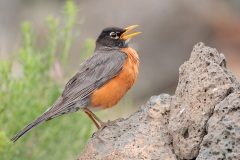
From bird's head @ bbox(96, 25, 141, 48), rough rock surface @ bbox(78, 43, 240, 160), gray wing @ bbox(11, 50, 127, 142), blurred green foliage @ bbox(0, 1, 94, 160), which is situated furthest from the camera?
blurred green foliage @ bbox(0, 1, 94, 160)

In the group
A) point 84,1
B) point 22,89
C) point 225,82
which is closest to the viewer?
point 225,82

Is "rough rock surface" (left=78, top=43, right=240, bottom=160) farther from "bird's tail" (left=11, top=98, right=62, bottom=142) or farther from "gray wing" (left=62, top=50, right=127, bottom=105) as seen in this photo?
"gray wing" (left=62, top=50, right=127, bottom=105)

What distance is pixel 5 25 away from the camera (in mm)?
19516

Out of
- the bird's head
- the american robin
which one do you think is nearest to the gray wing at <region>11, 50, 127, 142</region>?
the american robin

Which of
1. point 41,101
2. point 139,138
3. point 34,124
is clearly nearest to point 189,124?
point 139,138

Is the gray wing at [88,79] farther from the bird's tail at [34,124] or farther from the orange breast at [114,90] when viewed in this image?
the bird's tail at [34,124]

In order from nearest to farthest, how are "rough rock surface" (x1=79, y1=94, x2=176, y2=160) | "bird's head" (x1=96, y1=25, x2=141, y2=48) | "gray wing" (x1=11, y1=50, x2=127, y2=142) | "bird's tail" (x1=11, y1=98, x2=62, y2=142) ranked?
"rough rock surface" (x1=79, y1=94, x2=176, y2=160) < "bird's tail" (x1=11, y1=98, x2=62, y2=142) < "gray wing" (x1=11, y1=50, x2=127, y2=142) < "bird's head" (x1=96, y1=25, x2=141, y2=48)

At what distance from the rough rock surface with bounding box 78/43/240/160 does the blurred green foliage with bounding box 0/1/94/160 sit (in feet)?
6.72

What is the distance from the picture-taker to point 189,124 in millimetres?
5090

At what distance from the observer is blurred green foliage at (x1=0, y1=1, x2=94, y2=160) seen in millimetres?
7621

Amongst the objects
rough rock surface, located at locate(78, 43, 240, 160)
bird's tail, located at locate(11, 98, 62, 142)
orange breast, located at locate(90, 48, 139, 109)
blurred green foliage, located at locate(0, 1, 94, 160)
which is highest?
blurred green foliage, located at locate(0, 1, 94, 160)

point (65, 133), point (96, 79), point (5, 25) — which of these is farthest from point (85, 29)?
point (96, 79)

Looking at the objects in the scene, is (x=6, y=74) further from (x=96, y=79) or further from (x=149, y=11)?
(x=149, y=11)

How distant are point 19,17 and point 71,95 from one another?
1316cm
